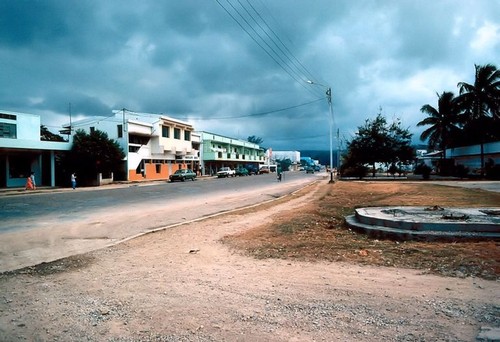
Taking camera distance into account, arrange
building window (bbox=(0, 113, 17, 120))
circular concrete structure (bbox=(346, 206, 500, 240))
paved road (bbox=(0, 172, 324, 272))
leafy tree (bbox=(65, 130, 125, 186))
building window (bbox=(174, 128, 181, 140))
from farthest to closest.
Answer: building window (bbox=(174, 128, 181, 140)) → leafy tree (bbox=(65, 130, 125, 186)) → building window (bbox=(0, 113, 17, 120)) → paved road (bbox=(0, 172, 324, 272)) → circular concrete structure (bbox=(346, 206, 500, 240))

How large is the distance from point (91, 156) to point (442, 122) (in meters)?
41.9

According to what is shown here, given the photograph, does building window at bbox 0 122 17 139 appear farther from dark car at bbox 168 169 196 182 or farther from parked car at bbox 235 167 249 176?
parked car at bbox 235 167 249 176

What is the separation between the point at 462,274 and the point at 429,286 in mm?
853

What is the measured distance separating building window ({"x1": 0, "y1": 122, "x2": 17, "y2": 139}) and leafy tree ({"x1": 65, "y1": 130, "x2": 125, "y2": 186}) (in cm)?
526

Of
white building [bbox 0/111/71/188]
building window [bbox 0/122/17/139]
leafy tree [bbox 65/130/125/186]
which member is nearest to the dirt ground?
leafy tree [bbox 65/130/125/186]

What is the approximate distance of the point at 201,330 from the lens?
139 inches

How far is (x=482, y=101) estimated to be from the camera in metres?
36.0

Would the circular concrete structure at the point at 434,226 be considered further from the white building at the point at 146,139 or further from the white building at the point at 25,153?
the white building at the point at 146,139

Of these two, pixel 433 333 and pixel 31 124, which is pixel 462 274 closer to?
pixel 433 333

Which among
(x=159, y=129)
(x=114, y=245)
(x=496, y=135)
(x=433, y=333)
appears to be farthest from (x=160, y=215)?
(x=496, y=135)

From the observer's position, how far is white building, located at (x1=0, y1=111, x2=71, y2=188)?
3172cm

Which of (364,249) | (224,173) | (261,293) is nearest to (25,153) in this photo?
(224,173)

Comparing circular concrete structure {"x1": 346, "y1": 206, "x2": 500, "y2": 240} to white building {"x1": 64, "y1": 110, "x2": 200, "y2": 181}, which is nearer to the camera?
circular concrete structure {"x1": 346, "y1": 206, "x2": 500, "y2": 240}

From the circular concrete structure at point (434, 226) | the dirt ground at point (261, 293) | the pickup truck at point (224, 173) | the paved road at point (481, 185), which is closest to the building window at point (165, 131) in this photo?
the pickup truck at point (224, 173)
